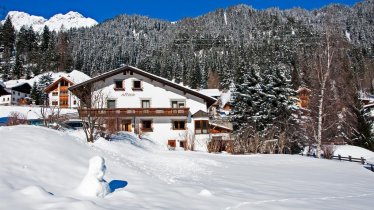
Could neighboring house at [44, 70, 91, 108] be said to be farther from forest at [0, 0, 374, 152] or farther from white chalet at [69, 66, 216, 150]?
white chalet at [69, 66, 216, 150]

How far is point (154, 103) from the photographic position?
3900 centimetres

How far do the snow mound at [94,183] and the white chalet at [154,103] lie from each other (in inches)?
1106

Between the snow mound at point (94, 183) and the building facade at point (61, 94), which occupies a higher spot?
the building facade at point (61, 94)

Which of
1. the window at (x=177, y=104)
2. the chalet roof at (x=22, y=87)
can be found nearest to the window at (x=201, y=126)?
the window at (x=177, y=104)

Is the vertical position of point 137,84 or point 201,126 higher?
point 137,84

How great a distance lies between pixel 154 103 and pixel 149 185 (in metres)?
28.6

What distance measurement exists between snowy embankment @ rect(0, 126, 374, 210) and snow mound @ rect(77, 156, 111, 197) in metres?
0.16

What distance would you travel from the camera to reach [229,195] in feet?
33.1

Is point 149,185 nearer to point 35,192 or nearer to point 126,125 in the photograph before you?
point 35,192

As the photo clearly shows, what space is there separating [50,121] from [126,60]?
482 feet

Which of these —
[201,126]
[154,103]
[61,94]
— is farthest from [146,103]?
[61,94]

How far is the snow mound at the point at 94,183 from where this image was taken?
8.47 metres

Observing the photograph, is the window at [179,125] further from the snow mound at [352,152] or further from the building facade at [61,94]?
the building facade at [61,94]

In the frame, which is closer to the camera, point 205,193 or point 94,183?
point 94,183
